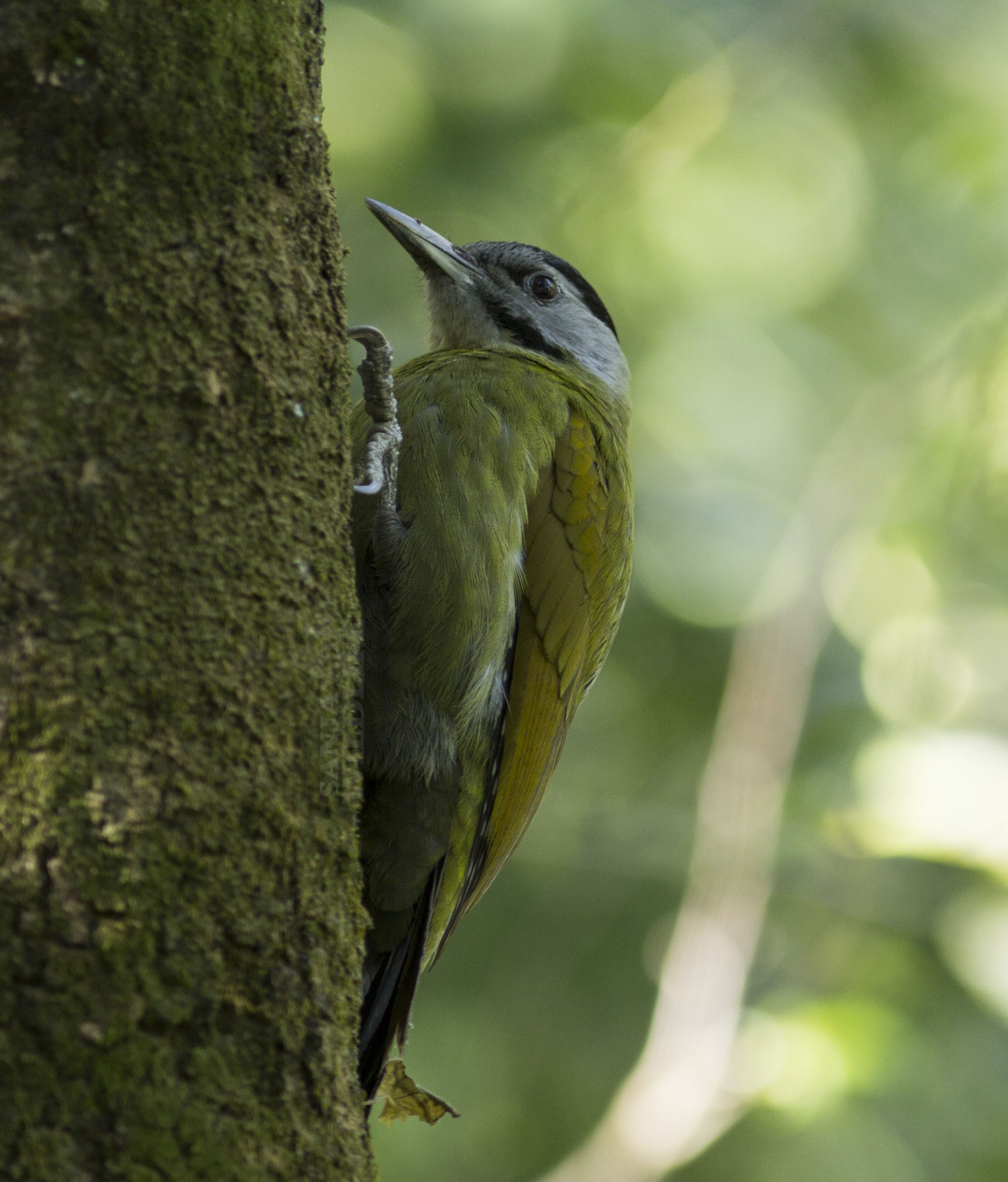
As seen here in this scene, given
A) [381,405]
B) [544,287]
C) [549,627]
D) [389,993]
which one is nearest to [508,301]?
[544,287]

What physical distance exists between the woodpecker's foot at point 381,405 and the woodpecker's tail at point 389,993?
2.72 ft

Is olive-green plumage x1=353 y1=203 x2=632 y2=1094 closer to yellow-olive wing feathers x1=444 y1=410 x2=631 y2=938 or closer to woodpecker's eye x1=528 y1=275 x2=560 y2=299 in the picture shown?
yellow-olive wing feathers x1=444 y1=410 x2=631 y2=938

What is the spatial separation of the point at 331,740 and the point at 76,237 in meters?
0.69

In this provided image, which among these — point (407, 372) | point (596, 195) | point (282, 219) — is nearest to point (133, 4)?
point (282, 219)

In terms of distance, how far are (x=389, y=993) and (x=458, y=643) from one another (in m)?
0.72

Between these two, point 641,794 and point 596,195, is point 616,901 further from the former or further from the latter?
point 596,195

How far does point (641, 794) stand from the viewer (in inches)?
309

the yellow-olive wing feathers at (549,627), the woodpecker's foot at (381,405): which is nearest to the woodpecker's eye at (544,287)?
the yellow-olive wing feathers at (549,627)

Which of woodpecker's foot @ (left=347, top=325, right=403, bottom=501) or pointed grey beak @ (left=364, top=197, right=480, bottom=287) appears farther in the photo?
pointed grey beak @ (left=364, top=197, right=480, bottom=287)

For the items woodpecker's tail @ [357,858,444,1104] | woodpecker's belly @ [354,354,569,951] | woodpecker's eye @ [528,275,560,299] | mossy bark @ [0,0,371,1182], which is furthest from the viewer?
woodpecker's eye @ [528,275,560,299]

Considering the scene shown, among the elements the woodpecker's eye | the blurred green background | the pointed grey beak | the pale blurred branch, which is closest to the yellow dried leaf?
the pointed grey beak

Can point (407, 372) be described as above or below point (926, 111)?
below

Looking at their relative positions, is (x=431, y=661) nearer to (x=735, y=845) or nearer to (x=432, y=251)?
(x=432, y=251)

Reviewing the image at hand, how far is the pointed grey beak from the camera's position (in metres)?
3.61
